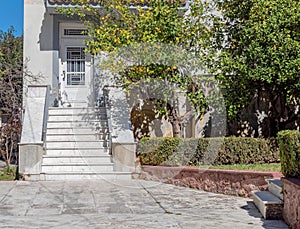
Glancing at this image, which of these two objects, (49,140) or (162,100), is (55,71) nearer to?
(49,140)

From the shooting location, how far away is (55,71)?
15.3m

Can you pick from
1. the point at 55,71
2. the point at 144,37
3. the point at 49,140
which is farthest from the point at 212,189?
the point at 55,71

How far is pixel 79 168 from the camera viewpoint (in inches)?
456

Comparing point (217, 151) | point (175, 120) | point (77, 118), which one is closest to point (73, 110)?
point (77, 118)

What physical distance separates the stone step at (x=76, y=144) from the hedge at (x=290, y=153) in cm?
665

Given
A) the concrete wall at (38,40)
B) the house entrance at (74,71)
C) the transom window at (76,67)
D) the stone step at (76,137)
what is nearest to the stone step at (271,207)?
the stone step at (76,137)

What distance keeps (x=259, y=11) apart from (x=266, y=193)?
500 cm

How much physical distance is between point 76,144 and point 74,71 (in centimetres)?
435

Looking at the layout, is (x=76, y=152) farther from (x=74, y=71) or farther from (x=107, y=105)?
(x=74, y=71)

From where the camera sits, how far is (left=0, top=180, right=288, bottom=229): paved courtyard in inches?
268

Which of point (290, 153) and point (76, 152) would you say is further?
point (76, 152)

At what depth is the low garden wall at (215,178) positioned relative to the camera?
8914mm

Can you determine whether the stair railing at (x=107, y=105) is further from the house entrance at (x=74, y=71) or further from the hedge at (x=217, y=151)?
the hedge at (x=217, y=151)

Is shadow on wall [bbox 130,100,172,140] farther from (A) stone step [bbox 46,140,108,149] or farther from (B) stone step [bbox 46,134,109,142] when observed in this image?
(A) stone step [bbox 46,140,108,149]
